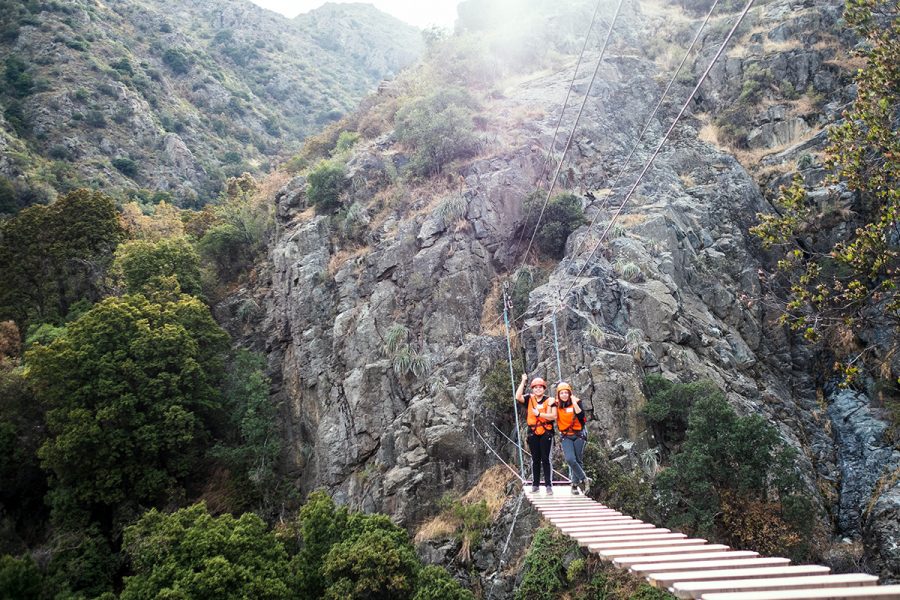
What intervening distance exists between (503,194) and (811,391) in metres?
12.8

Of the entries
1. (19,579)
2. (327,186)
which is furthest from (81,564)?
(327,186)

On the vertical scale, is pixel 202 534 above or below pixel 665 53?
below

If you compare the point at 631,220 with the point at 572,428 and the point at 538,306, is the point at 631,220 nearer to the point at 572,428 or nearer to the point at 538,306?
the point at 538,306

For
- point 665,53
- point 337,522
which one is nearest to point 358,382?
point 337,522

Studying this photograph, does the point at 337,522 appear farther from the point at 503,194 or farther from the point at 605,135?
the point at 605,135

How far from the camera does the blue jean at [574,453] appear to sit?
397 inches

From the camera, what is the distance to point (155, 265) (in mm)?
26047

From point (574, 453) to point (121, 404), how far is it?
1684cm

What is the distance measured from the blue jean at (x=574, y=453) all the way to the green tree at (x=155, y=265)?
21.0m

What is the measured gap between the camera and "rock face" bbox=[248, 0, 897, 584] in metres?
17.4

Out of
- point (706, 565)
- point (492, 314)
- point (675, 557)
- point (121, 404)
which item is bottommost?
point (121, 404)

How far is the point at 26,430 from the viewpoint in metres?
22.0

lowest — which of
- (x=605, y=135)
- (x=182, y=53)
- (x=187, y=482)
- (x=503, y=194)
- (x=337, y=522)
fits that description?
(x=187, y=482)

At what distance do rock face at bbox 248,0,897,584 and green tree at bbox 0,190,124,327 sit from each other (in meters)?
9.12
